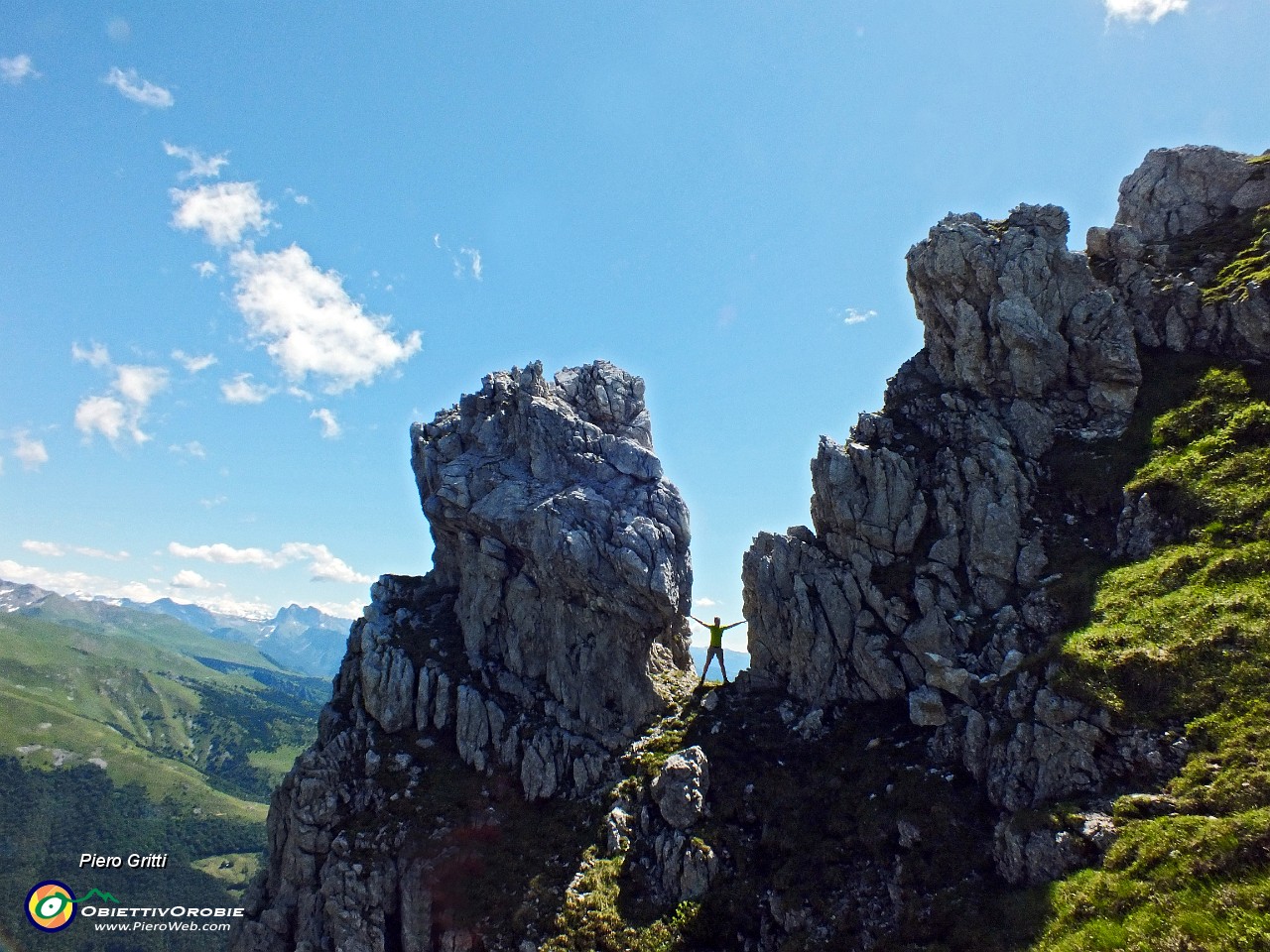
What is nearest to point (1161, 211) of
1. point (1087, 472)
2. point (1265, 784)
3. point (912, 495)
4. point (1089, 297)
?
point (1089, 297)

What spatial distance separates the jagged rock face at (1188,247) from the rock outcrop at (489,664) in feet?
135

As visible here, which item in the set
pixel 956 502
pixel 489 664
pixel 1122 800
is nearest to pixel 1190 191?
pixel 956 502

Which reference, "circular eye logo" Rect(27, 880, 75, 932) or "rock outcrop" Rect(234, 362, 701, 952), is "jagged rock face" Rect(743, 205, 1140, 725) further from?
"circular eye logo" Rect(27, 880, 75, 932)

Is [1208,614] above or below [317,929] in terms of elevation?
above

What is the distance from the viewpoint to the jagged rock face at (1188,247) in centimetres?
4388

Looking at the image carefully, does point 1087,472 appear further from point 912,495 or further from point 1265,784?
point 1265,784

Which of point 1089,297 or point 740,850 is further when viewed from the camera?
point 1089,297

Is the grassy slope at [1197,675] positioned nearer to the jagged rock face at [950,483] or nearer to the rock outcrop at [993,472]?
the rock outcrop at [993,472]

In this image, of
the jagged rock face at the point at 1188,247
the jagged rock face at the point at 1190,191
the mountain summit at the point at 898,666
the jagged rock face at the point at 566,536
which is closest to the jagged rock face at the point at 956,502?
the mountain summit at the point at 898,666

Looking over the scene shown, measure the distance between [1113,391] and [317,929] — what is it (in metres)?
68.5

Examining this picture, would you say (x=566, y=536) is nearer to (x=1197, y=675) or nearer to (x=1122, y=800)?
(x=1122, y=800)

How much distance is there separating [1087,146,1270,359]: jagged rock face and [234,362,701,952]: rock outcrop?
4114 cm

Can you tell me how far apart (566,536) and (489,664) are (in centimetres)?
1313

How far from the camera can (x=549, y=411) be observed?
6069cm
